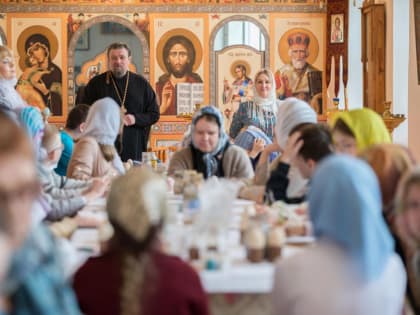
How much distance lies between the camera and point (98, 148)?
26.8ft

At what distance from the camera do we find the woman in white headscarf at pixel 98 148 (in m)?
7.97

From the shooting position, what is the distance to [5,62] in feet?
27.3

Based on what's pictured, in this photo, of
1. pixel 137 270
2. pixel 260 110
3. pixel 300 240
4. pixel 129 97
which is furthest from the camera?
pixel 129 97

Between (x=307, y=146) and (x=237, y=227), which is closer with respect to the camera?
(x=237, y=227)

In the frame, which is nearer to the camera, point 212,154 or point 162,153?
point 212,154

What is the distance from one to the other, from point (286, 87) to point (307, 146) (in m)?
11.7

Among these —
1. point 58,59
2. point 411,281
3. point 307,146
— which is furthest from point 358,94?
point 411,281

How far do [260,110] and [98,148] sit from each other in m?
2.92

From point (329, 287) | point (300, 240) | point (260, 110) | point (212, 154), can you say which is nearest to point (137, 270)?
point (329, 287)

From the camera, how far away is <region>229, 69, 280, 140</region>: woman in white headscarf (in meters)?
10.5

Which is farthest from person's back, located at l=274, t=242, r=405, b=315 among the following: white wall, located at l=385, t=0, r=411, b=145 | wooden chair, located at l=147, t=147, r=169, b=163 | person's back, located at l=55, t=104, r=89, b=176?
Answer: wooden chair, located at l=147, t=147, r=169, b=163

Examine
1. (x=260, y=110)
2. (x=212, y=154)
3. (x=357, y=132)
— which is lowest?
(x=212, y=154)

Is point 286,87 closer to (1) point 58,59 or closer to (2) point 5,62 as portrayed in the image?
(1) point 58,59

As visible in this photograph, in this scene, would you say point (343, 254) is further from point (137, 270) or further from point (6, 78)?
point (6, 78)
